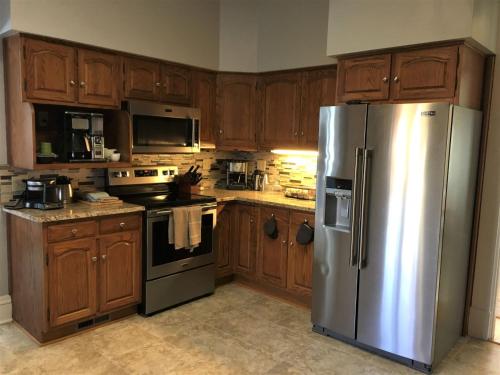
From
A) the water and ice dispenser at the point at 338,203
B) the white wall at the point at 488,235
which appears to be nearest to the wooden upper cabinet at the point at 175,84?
the water and ice dispenser at the point at 338,203

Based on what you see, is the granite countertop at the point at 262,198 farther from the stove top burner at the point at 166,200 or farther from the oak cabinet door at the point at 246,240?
the stove top burner at the point at 166,200

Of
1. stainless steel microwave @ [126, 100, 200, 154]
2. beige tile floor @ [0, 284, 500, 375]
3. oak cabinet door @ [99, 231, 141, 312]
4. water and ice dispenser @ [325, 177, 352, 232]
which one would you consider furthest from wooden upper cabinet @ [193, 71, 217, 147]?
beige tile floor @ [0, 284, 500, 375]

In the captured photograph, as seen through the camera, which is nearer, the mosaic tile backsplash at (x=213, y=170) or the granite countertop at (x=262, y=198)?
the mosaic tile backsplash at (x=213, y=170)

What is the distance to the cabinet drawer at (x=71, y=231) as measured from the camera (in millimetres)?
2846

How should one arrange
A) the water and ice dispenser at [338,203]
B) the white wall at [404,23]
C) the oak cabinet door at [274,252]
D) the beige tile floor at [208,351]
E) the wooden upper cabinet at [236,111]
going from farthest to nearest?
the wooden upper cabinet at [236,111], the oak cabinet door at [274,252], the water and ice dispenser at [338,203], the beige tile floor at [208,351], the white wall at [404,23]

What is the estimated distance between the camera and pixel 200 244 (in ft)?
12.5

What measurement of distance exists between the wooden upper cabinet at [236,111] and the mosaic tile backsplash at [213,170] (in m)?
0.38

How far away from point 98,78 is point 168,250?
1513 millimetres

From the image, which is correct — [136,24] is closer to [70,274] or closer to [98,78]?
[98,78]

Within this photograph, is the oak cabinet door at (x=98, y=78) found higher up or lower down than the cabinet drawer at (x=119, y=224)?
higher up

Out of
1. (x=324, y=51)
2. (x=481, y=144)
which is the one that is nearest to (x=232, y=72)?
(x=324, y=51)

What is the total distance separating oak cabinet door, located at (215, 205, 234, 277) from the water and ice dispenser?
128cm

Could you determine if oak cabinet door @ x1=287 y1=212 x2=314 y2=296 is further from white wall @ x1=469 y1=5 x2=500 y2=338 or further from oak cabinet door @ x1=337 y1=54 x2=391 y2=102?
white wall @ x1=469 y1=5 x2=500 y2=338

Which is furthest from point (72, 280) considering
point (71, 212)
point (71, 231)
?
point (71, 212)
